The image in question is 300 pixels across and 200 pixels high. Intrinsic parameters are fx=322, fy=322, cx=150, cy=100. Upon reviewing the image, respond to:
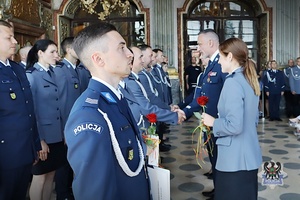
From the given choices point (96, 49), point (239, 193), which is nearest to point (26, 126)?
point (96, 49)

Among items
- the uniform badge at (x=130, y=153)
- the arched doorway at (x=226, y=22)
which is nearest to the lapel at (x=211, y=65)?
the uniform badge at (x=130, y=153)

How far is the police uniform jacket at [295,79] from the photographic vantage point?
823cm

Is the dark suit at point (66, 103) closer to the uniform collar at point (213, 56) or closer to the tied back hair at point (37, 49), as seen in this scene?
the tied back hair at point (37, 49)

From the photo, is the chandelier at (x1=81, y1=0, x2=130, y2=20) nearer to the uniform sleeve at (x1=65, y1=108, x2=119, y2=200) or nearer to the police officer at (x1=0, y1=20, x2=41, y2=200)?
the police officer at (x1=0, y1=20, x2=41, y2=200)

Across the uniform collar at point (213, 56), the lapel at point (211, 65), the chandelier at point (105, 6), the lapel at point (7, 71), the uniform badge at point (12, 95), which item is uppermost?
the chandelier at point (105, 6)

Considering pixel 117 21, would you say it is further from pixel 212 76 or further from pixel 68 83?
pixel 212 76

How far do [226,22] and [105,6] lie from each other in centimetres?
371

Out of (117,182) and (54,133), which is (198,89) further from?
(117,182)

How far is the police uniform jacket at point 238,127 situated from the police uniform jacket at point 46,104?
1.48 metres

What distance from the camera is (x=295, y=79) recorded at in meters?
8.27

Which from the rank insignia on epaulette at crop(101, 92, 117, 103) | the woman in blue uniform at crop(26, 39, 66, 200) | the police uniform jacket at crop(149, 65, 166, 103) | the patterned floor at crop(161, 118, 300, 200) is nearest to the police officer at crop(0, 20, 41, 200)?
the woman in blue uniform at crop(26, 39, 66, 200)

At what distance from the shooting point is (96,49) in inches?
53.2

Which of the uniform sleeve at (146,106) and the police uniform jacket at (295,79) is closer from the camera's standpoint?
the uniform sleeve at (146,106)

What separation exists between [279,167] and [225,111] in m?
1.46
